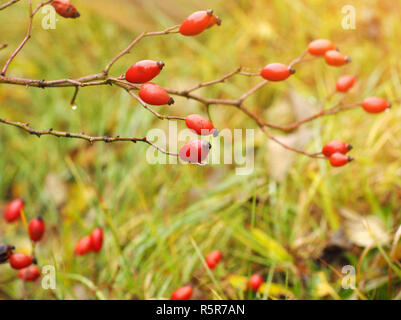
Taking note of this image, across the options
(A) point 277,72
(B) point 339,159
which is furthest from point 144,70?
(B) point 339,159

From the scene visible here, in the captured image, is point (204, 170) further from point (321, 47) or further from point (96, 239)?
point (321, 47)

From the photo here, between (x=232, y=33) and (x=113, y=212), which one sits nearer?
(x=113, y=212)

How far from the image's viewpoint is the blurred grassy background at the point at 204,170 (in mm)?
1665

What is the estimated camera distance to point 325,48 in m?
1.29

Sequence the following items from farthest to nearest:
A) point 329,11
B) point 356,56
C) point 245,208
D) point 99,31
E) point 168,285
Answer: point 99,31 → point 329,11 → point 356,56 → point 245,208 → point 168,285

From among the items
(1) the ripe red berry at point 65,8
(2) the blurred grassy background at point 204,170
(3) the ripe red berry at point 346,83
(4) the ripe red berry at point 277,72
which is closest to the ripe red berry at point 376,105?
(3) the ripe red berry at point 346,83

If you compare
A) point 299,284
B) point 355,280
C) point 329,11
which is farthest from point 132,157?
point 329,11

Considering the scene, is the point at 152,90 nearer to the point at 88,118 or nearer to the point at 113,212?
the point at 113,212

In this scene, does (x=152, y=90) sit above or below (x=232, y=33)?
below

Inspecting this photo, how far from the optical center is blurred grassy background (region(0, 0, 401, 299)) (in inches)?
65.6

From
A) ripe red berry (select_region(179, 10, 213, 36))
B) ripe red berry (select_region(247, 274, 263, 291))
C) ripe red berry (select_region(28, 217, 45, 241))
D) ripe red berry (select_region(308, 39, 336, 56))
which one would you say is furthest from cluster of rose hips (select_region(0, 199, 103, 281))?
ripe red berry (select_region(308, 39, 336, 56))

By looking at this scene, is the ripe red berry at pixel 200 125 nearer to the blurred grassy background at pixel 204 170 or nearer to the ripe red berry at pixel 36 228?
the blurred grassy background at pixel 204 170

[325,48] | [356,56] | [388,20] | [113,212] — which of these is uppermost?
[388,20]

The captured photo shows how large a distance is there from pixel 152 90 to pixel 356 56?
2105 millimetres
